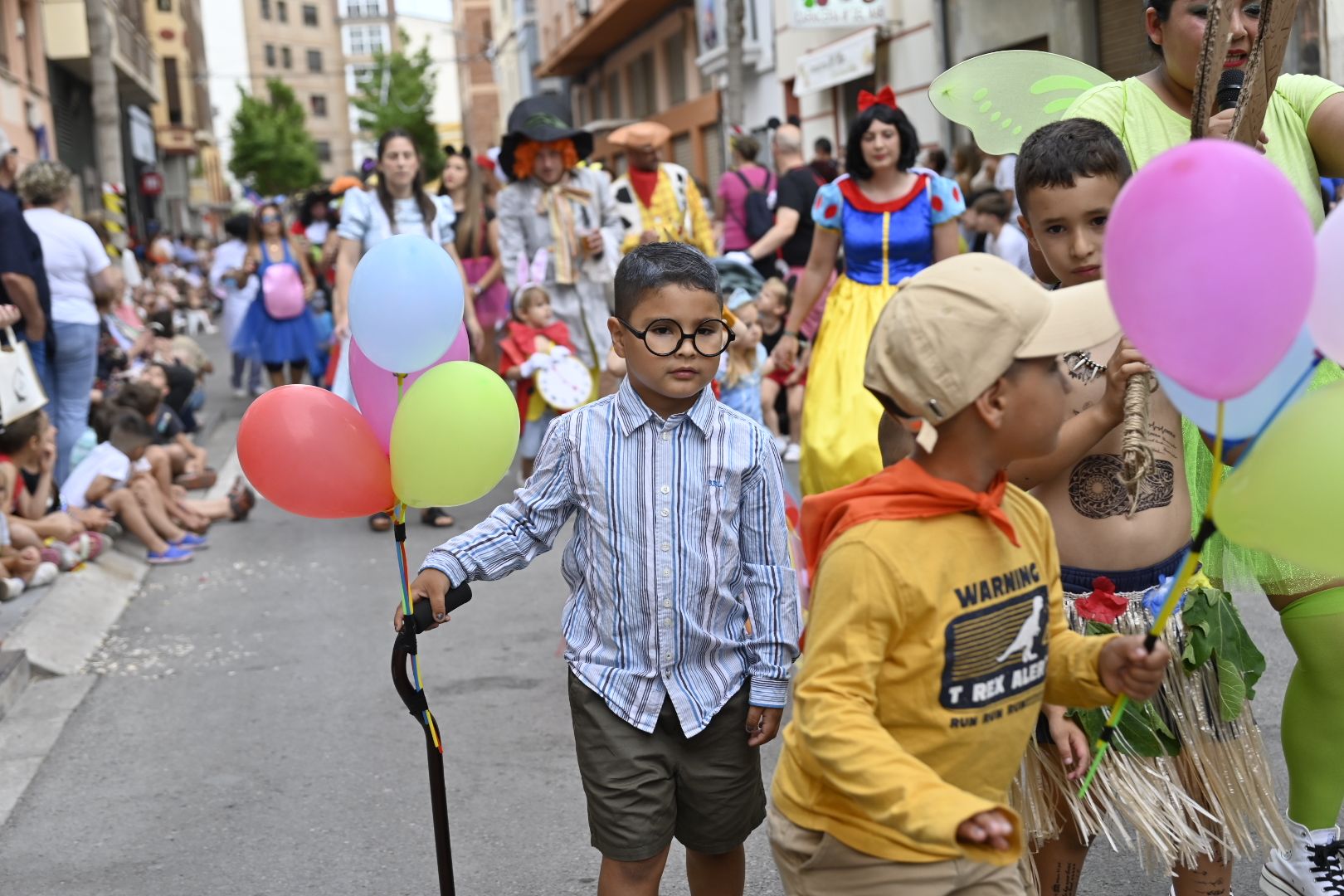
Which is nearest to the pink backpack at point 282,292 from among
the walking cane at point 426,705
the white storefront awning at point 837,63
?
the white storefront awning at point 837,63

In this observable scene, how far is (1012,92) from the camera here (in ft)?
11.9

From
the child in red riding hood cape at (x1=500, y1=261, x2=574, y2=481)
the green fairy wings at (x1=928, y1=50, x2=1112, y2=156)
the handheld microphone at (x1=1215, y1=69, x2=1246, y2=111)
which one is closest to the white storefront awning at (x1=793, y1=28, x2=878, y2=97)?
the child in red riding hood cape at (x1=500, y1=261, x2=574, y2=481)

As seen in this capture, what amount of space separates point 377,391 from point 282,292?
1020cm

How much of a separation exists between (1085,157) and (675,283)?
2.63ft

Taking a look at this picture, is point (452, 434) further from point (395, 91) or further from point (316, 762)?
point (395, 91)

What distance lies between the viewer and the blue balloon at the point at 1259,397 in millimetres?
2168

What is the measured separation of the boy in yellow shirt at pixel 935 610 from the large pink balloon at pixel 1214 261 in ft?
0.75

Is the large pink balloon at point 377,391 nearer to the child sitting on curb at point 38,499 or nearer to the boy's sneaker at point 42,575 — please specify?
the boy's sneaker at point 42,575

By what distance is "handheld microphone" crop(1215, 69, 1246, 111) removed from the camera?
3047 millimetres

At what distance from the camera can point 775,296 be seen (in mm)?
9812

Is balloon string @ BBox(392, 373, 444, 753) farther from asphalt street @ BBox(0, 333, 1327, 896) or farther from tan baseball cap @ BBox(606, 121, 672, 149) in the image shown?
tan baseball cap @ BBox(606, 121, 672, 149)

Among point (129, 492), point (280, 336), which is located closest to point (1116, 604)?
point (129, 492)

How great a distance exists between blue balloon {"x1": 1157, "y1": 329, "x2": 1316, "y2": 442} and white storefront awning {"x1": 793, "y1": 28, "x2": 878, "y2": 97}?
19.0 metres

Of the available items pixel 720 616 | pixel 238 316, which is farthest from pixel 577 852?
pixel 238 316
